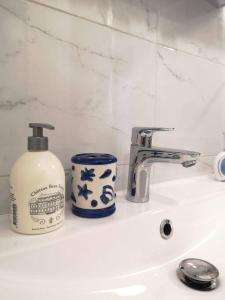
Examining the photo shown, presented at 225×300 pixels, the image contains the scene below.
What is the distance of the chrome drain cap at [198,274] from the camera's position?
1.26 feet

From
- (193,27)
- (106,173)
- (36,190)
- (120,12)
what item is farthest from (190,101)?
(36,190)

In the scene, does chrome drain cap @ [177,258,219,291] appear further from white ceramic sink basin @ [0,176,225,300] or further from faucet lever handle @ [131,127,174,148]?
faucet lever handle @ [131,127,174,148]

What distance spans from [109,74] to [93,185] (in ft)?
0.91

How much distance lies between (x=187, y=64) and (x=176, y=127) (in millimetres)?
199

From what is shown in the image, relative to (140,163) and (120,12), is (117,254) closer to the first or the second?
(140,163)

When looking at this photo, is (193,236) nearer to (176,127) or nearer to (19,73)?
(176,127)

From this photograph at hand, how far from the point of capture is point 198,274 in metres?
0.40

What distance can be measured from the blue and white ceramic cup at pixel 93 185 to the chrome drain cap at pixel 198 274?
16cm

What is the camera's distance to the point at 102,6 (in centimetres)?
54

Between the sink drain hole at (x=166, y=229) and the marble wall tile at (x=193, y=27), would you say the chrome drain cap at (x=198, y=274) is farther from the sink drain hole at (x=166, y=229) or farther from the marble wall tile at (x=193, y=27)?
the marble wall tile at (x=193, y=27)

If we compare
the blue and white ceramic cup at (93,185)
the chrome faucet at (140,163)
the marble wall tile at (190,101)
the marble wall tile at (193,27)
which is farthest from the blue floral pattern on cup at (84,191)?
the marble wall tile at (193,27)

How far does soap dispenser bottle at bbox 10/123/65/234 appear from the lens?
35 centimetres

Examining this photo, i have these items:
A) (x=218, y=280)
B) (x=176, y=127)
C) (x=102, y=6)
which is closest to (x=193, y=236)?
(x=218, y=280)

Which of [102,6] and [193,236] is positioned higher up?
[102,6]
